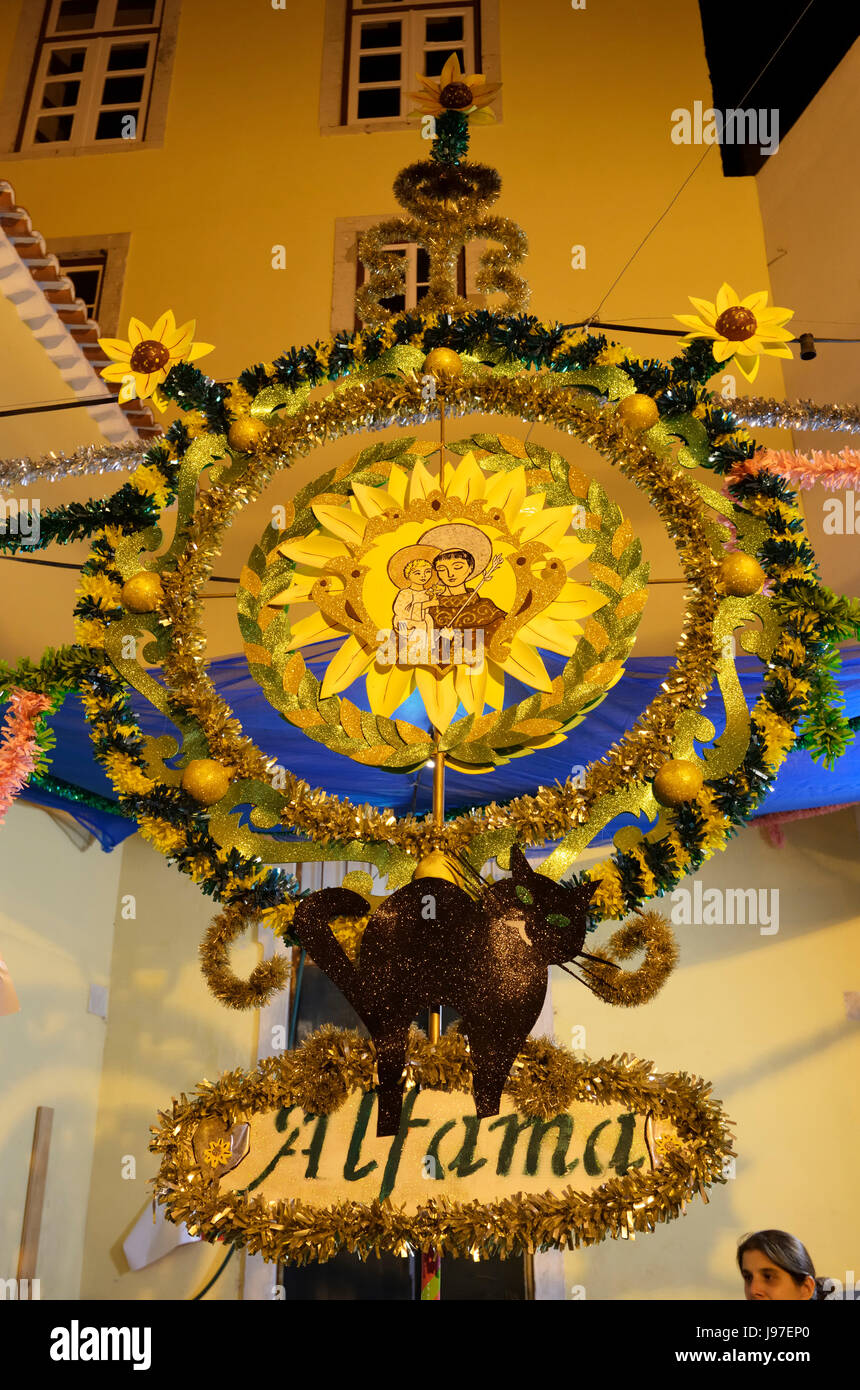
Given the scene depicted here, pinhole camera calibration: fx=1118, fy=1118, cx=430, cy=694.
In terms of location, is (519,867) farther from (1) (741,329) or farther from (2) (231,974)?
(1) (741,329)

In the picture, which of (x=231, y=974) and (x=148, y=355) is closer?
(x=231, y=974)

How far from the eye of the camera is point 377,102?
5.29 m

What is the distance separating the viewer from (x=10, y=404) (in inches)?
139

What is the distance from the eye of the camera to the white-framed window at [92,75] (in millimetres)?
5344

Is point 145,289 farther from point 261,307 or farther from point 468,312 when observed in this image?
point 468,312

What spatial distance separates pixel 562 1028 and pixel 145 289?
11.4 ft

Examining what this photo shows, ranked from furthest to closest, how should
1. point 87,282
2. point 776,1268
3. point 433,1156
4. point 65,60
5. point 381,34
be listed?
point 65,60, point 381,34, point 87,282, point 776,1268, point 433,1156

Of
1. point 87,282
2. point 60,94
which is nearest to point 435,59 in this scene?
point 60,94

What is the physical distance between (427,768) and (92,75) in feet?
14.7

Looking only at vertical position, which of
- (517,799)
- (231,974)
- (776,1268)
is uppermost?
(517,799)

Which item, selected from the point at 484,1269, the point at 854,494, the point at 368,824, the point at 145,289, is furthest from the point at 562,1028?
the point at 145,289

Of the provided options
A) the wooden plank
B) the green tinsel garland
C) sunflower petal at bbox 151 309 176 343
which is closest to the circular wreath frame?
sunflower petal at bbox 151 309 176 343

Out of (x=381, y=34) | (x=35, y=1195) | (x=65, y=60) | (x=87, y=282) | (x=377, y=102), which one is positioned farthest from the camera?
(x=65, y=60)

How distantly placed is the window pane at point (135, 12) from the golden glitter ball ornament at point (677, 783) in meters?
5.74
